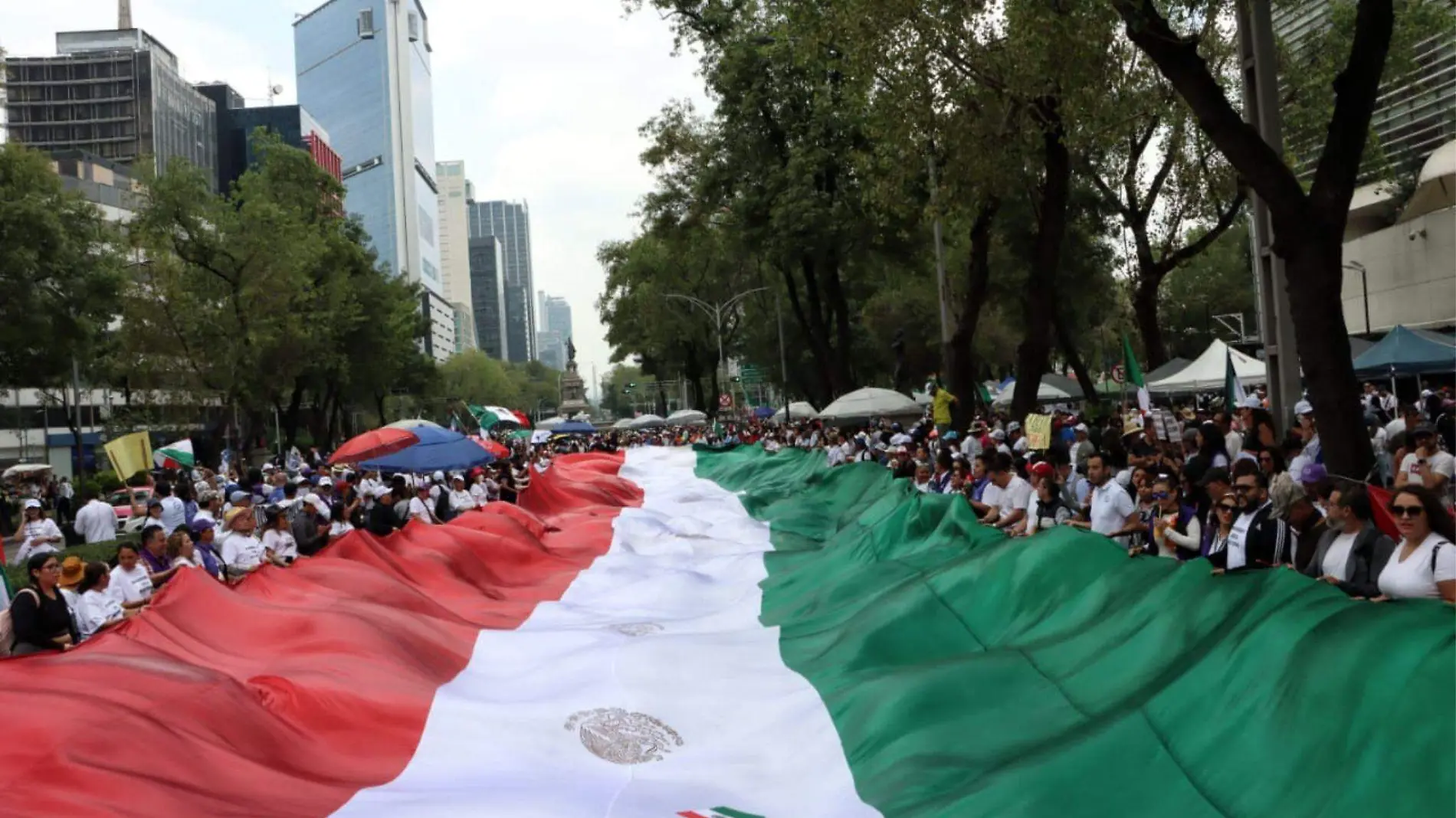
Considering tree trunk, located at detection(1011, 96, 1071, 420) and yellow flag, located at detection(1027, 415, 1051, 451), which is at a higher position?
tree trunk, located at detection(1011, 96, 1071, 420)

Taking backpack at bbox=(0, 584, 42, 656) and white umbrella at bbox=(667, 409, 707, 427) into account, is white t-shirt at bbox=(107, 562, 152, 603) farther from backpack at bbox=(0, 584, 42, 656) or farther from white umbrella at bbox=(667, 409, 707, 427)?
white umbrella at bbox=(667, 409, 707, 427)

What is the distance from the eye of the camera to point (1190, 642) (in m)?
6.42

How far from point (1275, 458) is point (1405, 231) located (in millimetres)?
42066

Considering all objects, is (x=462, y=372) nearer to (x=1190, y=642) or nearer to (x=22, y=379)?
(x=22, y=379)

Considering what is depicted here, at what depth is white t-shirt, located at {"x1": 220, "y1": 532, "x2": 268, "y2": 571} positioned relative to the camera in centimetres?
1323

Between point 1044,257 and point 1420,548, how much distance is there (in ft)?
57.7

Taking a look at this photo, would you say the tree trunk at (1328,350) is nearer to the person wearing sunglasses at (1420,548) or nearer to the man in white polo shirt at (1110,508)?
the man in white polo shirt at (1110,508)

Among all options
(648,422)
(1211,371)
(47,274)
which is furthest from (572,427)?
(1211,371)

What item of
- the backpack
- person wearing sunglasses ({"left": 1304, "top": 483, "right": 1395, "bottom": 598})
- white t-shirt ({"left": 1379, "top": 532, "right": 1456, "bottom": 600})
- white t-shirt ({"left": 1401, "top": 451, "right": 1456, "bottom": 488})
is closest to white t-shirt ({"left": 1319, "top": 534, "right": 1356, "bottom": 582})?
person wearing sunglasses ({"left": 1304, "top": 483, "right": 1395, "bottom": 598})

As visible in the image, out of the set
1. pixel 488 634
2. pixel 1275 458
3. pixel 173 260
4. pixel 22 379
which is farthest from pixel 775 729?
pixel 173 260

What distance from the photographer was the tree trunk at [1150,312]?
3155 cm

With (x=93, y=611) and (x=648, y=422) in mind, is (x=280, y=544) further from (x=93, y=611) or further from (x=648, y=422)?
(x=648, y=422)

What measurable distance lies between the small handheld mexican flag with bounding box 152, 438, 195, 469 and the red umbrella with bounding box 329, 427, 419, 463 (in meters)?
18.0

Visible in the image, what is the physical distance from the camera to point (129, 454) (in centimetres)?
2172
